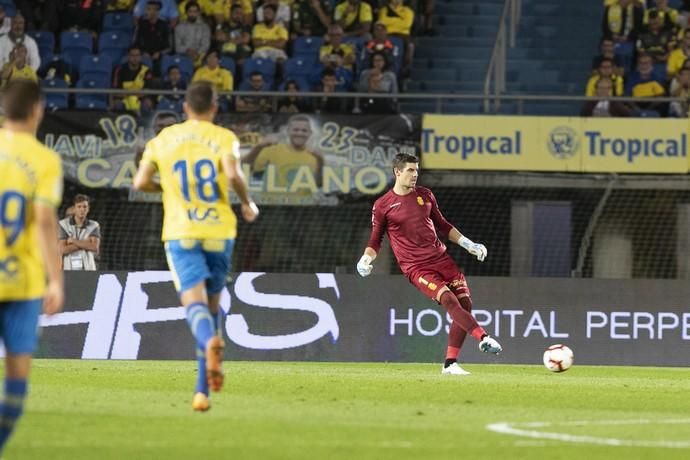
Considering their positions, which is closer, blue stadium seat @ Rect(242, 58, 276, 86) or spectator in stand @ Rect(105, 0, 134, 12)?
blue stadium seat @ Rect(242, 58, 276, 86)

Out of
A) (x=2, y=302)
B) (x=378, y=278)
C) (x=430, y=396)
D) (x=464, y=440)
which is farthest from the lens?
(x=378, y=278)

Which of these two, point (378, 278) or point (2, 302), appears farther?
point (378, 278)

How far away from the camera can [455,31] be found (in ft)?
87.0

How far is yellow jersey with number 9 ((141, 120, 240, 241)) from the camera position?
992 centimetres

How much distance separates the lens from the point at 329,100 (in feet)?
76.4

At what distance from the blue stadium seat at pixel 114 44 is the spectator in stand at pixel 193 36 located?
888mm

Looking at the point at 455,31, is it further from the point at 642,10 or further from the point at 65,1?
the point at 65,1

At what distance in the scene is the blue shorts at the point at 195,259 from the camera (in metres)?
9.87

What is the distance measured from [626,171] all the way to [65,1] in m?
10.2

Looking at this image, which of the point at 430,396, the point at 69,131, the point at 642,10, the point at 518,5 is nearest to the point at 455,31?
the point at 518,5

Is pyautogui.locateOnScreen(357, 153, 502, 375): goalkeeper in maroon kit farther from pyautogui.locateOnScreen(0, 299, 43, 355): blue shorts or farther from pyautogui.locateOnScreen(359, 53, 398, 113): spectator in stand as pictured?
pyautogui.locateOnScreen(0, 299, 43, 355): blue shorts

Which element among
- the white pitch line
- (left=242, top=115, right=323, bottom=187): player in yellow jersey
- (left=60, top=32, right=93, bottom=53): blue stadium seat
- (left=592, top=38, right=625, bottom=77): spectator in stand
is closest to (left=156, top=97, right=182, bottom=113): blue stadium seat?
(left=242, top=115, right=323, bottom=187): player in yellow jersey

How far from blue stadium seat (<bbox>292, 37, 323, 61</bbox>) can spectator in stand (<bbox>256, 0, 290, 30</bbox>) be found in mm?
442

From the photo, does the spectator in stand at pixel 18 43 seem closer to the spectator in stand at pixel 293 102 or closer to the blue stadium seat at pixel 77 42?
the blue stadium seat at pixel 77 42
